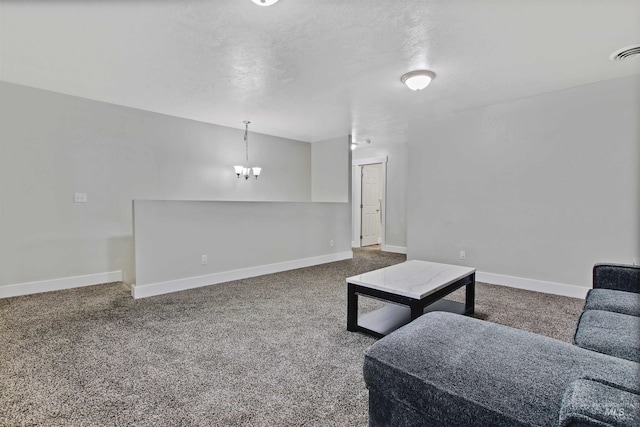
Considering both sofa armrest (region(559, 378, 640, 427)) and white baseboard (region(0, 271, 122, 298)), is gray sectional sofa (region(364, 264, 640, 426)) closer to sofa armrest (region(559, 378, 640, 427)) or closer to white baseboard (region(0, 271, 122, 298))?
sofa armrest (region(559, 378, 640, 427))

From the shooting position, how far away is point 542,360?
1168 mm

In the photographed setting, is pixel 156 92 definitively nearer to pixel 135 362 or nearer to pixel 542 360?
pixel 135 362

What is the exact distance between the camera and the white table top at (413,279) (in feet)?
7.74

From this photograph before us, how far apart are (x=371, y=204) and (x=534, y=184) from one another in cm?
434

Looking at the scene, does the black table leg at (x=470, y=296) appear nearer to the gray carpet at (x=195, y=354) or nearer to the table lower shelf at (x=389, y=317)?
the table lower shelf at (x=389, y=317)

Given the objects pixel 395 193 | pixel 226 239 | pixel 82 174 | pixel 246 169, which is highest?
pixel 246 169

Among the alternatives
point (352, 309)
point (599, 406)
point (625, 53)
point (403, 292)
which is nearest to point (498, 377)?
point (599, 406)

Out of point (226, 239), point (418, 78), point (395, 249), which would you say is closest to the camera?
point (418, 78)

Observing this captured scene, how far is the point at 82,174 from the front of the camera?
402cm

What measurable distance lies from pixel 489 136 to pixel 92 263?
553 centimetres

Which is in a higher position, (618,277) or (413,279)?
(618,277)

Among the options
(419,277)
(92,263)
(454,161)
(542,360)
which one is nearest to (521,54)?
(454,161)

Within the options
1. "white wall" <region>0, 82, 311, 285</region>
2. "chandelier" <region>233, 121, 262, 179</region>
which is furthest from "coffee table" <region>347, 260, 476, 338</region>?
"chandelier" <region>233, 121, 262, 179</region>

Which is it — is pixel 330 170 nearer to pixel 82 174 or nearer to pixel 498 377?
pixel 82 174
